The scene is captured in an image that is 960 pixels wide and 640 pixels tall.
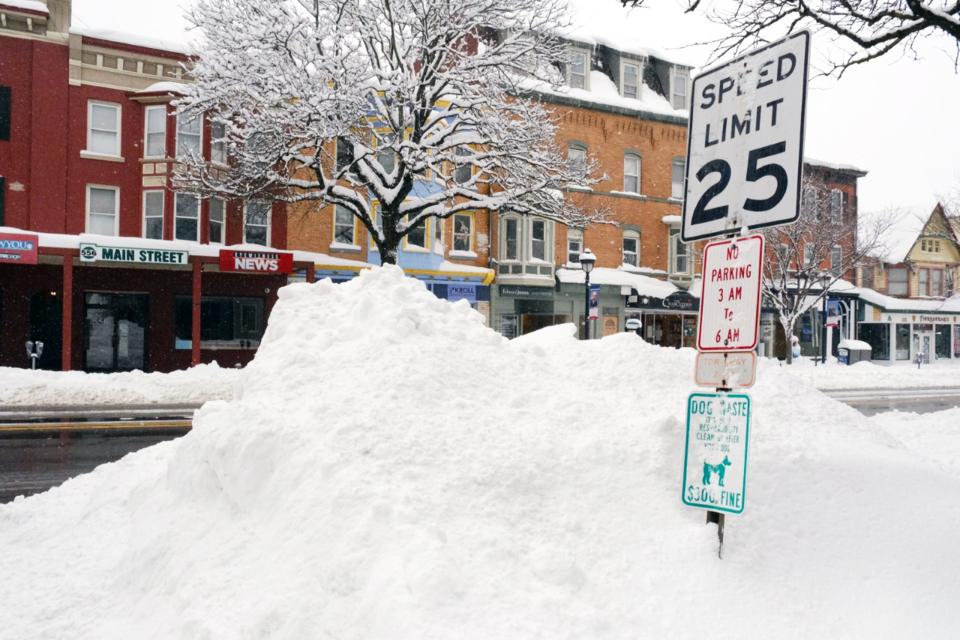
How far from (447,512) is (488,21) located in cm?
1691

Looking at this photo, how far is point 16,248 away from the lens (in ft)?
58.9

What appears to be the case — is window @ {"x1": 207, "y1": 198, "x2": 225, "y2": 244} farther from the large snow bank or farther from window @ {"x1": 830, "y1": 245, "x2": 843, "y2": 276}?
window @ {"x1": 830, "y1": 245, "x2": 843, "y2": 276}

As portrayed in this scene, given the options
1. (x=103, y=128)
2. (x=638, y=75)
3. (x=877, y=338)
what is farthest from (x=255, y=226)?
(x=877, y=338)

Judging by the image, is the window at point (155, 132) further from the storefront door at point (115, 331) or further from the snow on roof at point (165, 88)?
the storefront door at point (115, 331)

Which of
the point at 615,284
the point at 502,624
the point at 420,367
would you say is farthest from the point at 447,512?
the point at 615,284

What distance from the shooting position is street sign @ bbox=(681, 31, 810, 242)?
3.67 m

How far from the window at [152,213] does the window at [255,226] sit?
2.66 m

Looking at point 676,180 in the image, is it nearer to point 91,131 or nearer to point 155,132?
point 155,132

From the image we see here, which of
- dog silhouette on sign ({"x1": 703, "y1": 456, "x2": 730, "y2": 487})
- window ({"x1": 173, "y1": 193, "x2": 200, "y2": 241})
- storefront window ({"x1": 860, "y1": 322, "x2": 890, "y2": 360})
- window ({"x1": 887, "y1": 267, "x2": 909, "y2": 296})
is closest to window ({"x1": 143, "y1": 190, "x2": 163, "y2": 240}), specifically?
window ({"x1": 173, "y1": 193, "x2": 200, "y2": 241})

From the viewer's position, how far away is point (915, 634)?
11.1ft

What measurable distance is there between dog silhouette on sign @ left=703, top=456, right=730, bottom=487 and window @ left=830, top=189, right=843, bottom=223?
29245mm

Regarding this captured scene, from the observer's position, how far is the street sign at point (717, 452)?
141 inches

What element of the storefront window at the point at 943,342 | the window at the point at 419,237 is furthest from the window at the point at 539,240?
the storefront window at the point at 943,342

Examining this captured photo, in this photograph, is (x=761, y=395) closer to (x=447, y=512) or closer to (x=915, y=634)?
(x=915, y=634)
